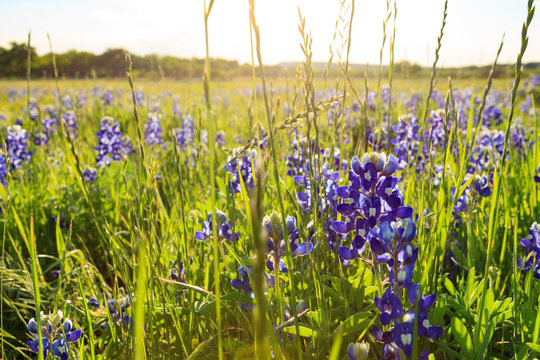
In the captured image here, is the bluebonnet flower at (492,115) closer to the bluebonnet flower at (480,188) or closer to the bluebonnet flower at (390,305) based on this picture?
the bluebonnet flower at (480,188)

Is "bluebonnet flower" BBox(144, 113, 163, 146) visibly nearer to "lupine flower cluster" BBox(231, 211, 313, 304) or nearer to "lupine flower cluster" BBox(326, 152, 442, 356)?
"lupine flower cluster" BBox(231, 211, 313, 304)

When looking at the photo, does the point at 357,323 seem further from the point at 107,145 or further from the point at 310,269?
the point at 107,145

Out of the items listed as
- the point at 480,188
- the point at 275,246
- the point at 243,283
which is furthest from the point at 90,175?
the point at 480,188

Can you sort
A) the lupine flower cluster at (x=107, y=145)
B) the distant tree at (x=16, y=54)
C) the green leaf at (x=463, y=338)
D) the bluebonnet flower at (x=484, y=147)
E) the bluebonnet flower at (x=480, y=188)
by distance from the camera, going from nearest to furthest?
the green leaf at (x=463, y=338) < the bluebonnet flower at (x=480, y=188) < the distant tree at (x=16, y=54) < the bluebonnet flower at (x=484, y=147) < the lupine flower cluster at (x=107, y=145)

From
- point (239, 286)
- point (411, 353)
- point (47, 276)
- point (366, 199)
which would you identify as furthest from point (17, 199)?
point (411, 353)

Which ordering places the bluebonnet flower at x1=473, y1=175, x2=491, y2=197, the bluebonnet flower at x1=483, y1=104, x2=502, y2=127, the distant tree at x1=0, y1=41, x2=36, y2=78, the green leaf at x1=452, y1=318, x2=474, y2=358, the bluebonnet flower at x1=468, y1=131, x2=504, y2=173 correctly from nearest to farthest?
1. the green leaf at x1=452, y1=318, x2=474, y2=358
2. the bluebonnet flower at x1=473, y1=175, x2=491, y2=197
3. the distant tree at x1=0, y1=41, x2=36, y2=78
4. the bluebonnet flower at x1=468, y1=131, x2=504, y2=173
5. the bluebonnet flower at x1=483, y1=104, x2=502, y2=127

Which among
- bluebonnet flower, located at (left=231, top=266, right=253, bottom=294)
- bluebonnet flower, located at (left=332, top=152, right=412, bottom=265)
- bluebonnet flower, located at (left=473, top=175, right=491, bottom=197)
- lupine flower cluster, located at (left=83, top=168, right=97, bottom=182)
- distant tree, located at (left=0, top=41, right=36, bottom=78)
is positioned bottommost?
bluebonnet flower, located at (left=231, top=266, right=253, bottom=294)

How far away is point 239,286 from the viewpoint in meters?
1.39

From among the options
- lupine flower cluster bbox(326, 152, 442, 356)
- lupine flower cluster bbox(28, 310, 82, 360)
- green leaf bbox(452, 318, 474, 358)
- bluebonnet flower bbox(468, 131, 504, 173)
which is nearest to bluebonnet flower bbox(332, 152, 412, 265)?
lupine flower cluster bbox(326, 152, 442, 356)

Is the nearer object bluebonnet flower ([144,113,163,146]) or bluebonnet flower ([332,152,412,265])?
bluebonnet flower ([332,152,412,265])

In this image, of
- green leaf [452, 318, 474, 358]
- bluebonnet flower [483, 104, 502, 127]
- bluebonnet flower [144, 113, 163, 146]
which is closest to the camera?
green leaf [452, 318, 474, 358]

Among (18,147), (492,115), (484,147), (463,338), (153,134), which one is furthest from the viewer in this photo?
(492,115)

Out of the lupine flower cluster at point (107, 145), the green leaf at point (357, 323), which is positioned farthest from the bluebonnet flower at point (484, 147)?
the lupine flower cluster at point (107, 145)

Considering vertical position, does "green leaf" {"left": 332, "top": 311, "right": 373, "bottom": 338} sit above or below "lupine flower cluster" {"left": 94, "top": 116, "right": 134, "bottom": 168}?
below
